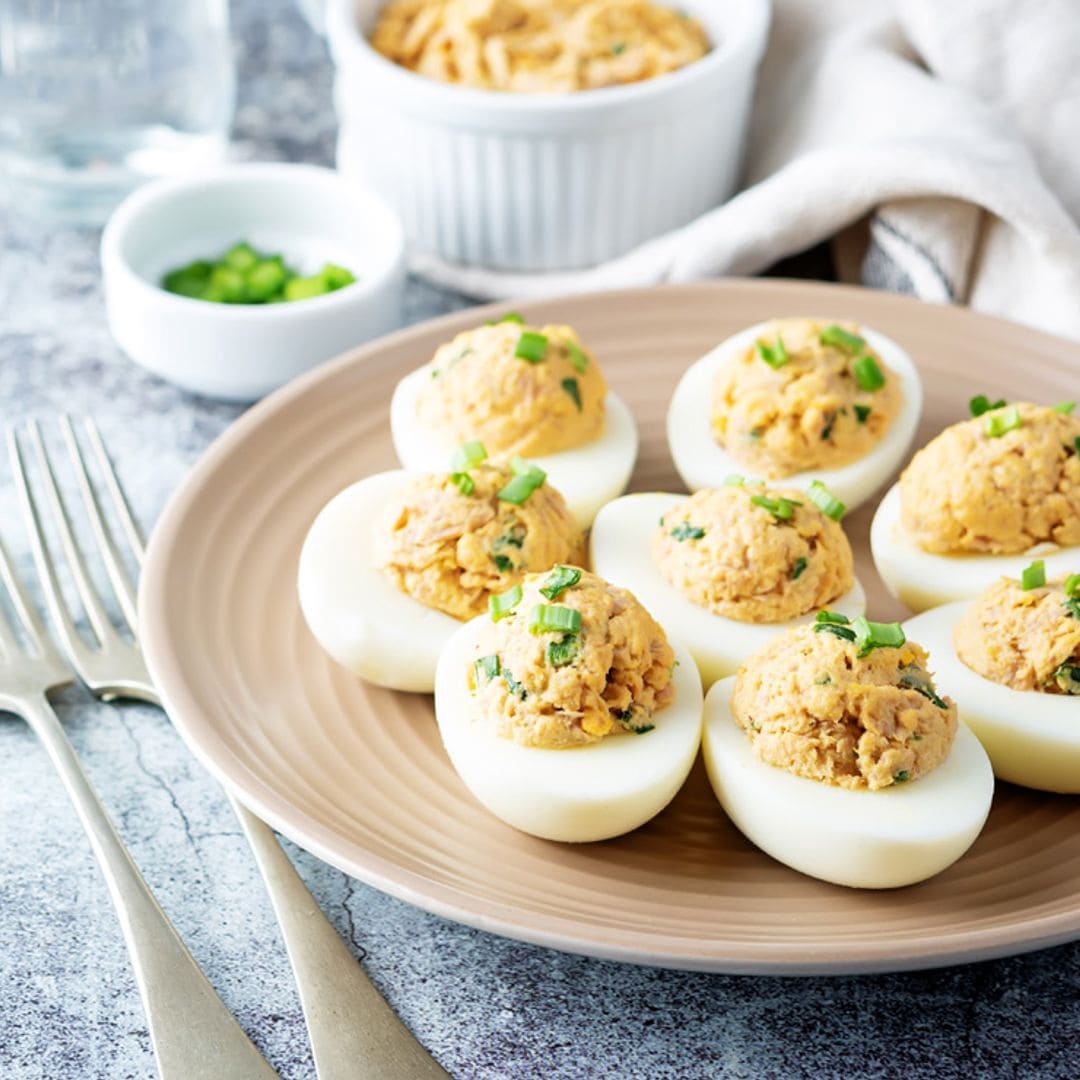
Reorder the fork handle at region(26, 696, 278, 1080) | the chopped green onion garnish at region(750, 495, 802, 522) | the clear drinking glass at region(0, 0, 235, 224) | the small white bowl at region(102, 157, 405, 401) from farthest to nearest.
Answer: the clear drinking glass at region(0, 0, 235, 224), the small white bowl at region(102, 157, 405, 401), the chopped green onion garnish at region(750, 495, 802, 522), the fork handle at region(26, 696, 278, 1080)

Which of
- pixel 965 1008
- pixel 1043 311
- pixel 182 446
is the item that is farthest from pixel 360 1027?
pixel 1043 311

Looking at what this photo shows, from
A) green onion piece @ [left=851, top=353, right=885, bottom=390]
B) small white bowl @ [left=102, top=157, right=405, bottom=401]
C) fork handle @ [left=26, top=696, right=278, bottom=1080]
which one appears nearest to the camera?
fork handle @ [left=26, top=696, right=278, bottom=1080]

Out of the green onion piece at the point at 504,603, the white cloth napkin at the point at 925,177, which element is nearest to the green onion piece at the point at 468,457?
the green onion piece at the point at 504,603

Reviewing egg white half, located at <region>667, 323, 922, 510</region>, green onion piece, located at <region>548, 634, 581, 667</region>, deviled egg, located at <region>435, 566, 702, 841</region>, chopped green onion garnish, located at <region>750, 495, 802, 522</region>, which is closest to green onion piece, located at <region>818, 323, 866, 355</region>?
egg white half, located at <region>667, 323, 922, 510</region>

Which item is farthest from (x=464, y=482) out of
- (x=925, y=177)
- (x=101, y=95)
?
(x=101, y=95)

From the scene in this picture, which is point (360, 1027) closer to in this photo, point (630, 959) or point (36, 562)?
point (630, 959)

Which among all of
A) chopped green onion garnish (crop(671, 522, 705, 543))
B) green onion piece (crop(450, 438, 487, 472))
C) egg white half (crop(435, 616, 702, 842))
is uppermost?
green onion piece (crop(450, 438, 487, 472))

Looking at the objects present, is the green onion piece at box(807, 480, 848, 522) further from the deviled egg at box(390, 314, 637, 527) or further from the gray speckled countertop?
the gray speckled countertop

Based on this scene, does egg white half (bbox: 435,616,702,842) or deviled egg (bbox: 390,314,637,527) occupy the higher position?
deviled egg (bbox: 390,314,637,527)
